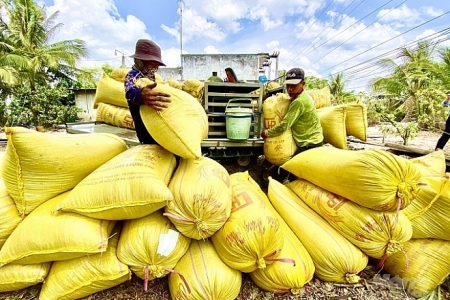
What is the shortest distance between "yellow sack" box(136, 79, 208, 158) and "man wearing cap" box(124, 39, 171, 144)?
0.13 ft

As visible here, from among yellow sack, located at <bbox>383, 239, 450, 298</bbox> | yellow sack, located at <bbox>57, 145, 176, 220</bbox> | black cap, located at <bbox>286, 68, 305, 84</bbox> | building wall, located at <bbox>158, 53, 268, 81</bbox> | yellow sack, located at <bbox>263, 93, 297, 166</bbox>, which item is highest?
building wall, located at <bbox>158, 53, 268, 81</bbox>

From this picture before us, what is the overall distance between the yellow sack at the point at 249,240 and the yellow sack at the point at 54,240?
0.65m

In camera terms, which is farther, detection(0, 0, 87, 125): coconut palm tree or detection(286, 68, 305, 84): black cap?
detection(0, 0, 87, 125): coconut palm tree

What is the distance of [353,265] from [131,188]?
1.37 metres

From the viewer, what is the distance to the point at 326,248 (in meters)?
→ 1.47

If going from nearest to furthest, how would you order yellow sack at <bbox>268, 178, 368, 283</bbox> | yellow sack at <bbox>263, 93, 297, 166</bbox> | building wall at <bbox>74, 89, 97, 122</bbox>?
yellow sack at <bbox>268, 178, 368, 283</bbox>, yellow sack at <bbox>263, 93, 297, 166</bbox>, building wall at <bbox>74, 89, 97, 122</bbox>

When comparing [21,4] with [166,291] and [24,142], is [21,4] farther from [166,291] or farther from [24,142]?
[166,291]

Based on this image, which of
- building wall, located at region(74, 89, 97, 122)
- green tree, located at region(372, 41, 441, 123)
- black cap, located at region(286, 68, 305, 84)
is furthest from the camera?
building wall, located at region(74, 89, 97, 122)

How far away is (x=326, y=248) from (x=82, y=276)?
140 cm

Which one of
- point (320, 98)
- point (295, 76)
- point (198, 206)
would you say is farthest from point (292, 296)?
point (320, 98)

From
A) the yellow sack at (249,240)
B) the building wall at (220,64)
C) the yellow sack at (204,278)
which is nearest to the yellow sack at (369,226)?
the yellow sack at (249,240)

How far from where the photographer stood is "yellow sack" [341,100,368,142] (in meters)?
2.71

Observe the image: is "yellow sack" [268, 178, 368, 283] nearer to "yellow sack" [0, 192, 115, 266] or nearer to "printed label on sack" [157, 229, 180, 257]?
"printed label on sack" [157, 229, 180, 257]

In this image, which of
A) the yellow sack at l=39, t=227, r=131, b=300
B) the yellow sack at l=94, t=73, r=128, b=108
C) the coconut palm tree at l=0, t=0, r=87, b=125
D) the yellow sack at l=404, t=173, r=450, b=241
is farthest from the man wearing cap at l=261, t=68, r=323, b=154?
the coconut palm tree at l=0, t=0, r=87, b=125
